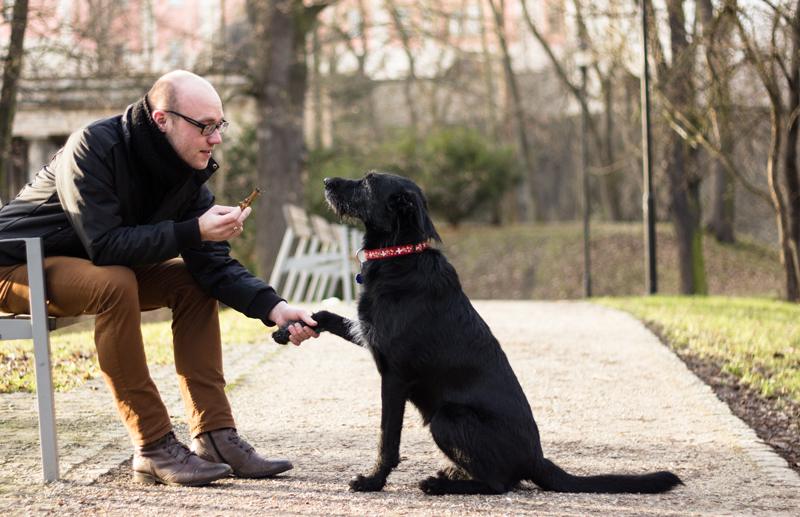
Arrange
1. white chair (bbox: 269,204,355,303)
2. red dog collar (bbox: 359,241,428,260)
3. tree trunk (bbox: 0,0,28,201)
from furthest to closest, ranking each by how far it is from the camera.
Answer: white chair (bbox: 269,204,355,303), tree trunk (bbox: 0,0,28,201), red dog collar (bbox: 359,241,428,260)

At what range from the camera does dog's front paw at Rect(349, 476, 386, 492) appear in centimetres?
285

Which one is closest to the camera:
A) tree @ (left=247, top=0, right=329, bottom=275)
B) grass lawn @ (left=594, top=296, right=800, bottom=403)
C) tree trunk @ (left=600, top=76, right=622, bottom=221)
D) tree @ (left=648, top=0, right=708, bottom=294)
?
grass lawn @ (left=594, top=296, right=800, bottom=403)

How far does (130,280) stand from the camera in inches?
112

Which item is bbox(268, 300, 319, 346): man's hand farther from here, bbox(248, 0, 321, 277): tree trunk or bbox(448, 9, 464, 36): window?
bbox(448, 9, 464, 36): window

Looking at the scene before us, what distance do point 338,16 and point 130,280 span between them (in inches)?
631

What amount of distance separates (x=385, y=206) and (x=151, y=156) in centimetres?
100

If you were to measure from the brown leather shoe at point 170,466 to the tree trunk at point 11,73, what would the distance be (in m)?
7.46

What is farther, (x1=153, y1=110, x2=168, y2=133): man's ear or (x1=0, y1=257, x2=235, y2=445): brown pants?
(x1=153, y1=110, x2=168, y2=133): man's ear

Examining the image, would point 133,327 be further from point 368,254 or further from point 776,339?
point 776,339

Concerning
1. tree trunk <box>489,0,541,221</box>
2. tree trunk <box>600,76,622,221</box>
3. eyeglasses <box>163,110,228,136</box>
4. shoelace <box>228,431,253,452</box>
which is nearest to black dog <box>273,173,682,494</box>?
shoelace <box>228,431,253,452</box>

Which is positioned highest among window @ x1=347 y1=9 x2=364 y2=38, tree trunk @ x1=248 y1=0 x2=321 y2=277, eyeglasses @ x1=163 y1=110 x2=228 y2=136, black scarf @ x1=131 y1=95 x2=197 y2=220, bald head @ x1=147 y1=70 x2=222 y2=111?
window @ x1=347 y1=9 x2=364 y2=38

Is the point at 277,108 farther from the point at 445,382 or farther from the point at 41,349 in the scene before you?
the point at 445,382

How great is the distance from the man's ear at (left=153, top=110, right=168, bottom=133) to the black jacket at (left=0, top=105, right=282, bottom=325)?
0.13 metres

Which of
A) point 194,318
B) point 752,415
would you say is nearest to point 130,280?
point 194,318
